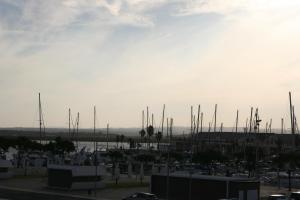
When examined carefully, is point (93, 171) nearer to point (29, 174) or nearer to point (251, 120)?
point (29, 174)

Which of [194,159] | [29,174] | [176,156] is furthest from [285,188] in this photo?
[176,156]

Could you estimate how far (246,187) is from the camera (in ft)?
148

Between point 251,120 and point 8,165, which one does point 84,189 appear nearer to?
point 8,165

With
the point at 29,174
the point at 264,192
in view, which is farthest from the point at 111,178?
the point at 264,192

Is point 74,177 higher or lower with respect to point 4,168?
higher

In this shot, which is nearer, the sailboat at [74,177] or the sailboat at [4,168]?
the sailboat at [74,177]

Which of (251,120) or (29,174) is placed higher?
(251,120)

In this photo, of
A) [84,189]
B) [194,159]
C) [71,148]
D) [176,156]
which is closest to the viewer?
[84,189]

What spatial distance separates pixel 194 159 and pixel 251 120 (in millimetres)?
20302

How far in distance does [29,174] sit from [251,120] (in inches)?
1696

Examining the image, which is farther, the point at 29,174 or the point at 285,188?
the point at 29,174

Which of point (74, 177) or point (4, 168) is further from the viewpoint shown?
point (4, 168)

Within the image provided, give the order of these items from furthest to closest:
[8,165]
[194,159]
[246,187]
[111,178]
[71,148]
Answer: [71,148] < [194,159] < [111,178] < [8,165] < [246,187]

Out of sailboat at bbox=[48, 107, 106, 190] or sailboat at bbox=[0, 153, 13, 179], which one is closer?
sailboat at bbox=[48, 107, 106, 190]
